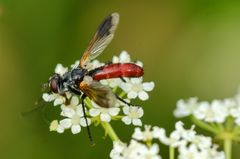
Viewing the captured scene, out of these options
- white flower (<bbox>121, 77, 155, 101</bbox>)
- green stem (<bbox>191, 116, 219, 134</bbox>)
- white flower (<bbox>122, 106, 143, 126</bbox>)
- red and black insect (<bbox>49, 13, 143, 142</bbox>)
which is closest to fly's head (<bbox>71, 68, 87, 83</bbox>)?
red and black insect (<bbox>49, 13, 143, 142</bbox>)

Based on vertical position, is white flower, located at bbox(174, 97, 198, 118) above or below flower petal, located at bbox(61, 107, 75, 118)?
above

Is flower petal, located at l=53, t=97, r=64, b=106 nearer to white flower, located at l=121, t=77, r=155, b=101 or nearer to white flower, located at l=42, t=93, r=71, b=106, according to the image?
white flower, located at l=42, t=93, r=71, b=106

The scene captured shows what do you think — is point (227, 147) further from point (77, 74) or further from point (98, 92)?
point (77, 74)

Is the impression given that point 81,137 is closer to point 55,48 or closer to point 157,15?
point 55,48

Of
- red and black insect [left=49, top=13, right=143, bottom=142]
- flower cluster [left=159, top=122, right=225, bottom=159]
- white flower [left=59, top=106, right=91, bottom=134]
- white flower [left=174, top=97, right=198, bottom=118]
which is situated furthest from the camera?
white flower [left=174, top=97, right=198, bottom=118]

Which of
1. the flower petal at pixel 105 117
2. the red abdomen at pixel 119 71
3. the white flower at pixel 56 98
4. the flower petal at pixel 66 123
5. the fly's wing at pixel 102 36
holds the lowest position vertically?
the flower petal at pixel 105 117

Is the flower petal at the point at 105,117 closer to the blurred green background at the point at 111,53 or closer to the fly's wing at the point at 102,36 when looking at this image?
the fly's wing at the point at 102,36

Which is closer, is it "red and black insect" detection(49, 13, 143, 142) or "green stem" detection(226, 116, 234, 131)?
"red and black insect" detection(49, 13, 143, 142)

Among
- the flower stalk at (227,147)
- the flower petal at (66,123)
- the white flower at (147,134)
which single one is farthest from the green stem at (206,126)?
the flower petal at (66,123)
